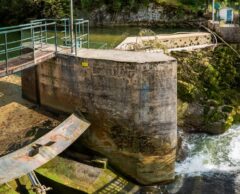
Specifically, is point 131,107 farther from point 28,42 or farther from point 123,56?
point 28,42

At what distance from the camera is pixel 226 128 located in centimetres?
1692

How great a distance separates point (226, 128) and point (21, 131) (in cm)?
764

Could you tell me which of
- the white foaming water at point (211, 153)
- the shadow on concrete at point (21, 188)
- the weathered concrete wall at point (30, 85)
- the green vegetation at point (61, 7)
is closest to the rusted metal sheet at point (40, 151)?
the shadow on concrete at point (21, 188)

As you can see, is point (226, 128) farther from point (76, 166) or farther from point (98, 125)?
point (76, 166)

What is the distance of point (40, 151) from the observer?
1157 centimetres

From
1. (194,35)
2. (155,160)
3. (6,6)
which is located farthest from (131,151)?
(6,6)

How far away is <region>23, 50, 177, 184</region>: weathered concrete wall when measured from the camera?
12.9m

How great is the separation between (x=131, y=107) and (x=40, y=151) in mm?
3029

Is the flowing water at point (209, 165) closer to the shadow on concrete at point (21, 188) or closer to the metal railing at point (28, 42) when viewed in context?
the shadow on concrete at point (21, 188)

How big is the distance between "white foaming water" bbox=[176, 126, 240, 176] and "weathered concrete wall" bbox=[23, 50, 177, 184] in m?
1.25

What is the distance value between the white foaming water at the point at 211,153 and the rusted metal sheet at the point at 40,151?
147 inches

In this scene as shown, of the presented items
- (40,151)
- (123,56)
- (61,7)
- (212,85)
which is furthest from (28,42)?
(61,7)

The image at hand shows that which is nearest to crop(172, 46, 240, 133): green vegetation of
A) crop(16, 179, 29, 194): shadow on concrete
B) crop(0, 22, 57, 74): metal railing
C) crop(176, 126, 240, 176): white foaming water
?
crop(176, 126, 240, 176): white foaming water

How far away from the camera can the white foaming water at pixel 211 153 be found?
1458cm
